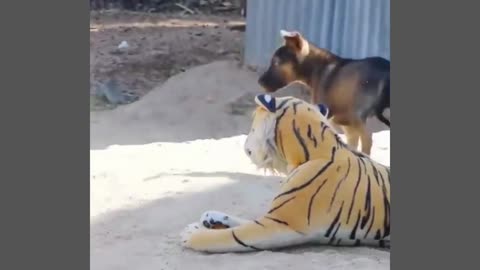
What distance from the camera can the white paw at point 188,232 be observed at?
5.21 meters

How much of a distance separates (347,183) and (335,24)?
1823mm

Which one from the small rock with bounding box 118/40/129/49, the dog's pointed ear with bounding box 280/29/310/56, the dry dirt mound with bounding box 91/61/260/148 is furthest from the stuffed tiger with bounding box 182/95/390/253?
the small rock with bounding box 118/40/129/49

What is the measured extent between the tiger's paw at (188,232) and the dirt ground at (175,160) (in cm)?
4

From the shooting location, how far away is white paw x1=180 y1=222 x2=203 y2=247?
205 inches

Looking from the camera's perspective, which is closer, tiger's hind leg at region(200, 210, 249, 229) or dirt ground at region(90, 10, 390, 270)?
dirt ground at region(90, 10, 390, 270)

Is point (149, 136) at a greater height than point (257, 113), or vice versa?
point (257, 113)

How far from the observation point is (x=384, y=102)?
6.39 meters

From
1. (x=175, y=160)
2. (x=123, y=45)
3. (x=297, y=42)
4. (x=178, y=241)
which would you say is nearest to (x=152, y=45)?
(x=123, y=45)

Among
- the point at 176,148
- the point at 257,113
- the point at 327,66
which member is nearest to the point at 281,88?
the point at 327,66

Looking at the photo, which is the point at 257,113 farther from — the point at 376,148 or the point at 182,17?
the point at 182,17

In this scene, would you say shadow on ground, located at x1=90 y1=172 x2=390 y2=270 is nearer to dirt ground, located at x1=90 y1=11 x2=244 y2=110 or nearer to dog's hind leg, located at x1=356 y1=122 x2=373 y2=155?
dog's hind leg, located at x1=356 y1=122 x2=373 y2=155

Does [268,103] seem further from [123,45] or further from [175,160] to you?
[123,45]

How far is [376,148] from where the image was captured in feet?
21.0

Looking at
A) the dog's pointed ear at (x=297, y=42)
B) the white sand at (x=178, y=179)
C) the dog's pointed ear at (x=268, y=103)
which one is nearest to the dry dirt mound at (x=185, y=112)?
the white sand at (x=178, y=179)
